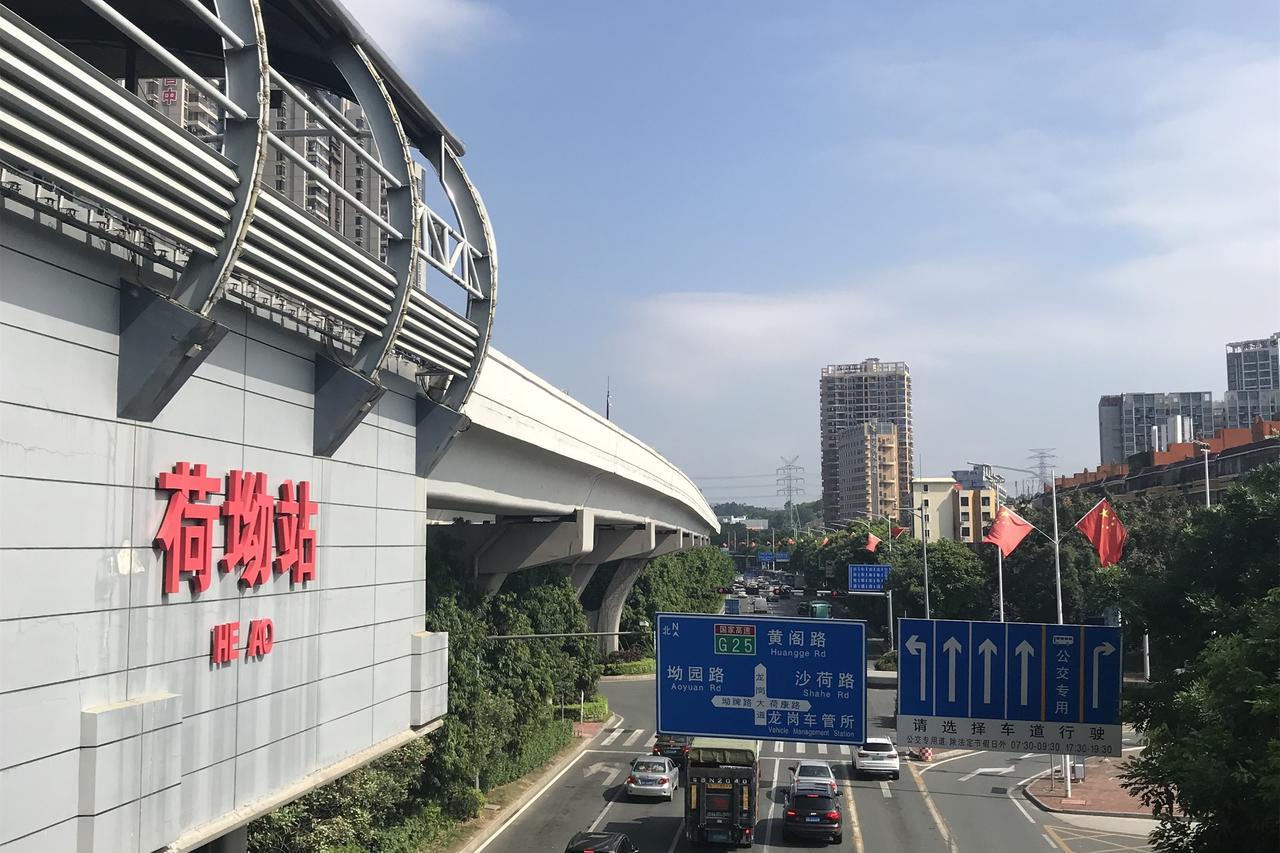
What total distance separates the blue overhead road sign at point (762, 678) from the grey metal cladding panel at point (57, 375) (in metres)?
11.0

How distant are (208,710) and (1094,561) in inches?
2235

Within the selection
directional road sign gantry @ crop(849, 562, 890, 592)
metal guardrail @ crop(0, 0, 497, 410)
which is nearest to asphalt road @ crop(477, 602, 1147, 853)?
metal guardrail @ crop(0, 0, 497, 410)

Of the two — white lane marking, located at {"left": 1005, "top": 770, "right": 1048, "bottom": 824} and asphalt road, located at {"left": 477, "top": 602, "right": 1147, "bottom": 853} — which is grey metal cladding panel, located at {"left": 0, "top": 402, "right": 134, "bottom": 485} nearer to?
asphalt road, located at {"left": 477, "top": 602, "right": 1147, "bottom": 853}

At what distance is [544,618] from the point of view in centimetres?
3678

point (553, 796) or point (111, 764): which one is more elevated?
point (111, 764)

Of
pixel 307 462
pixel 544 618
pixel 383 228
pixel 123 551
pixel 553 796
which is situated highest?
pixel 383 228

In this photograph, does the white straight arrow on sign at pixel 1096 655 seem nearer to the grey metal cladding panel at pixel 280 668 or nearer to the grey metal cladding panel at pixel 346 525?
the grey metal cladding panel at pixel 346 525

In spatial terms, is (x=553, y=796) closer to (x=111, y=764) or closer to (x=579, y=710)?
(x=579, y=710)

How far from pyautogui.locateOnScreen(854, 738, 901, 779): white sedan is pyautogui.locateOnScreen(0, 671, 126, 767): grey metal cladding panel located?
2851cm

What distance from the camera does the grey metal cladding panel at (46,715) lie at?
1001cm

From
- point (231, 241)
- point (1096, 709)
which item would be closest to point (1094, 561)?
point (1096, 709)

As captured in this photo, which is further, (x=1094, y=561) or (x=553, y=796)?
(x=1094, y=561)

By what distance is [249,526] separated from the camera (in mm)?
14078

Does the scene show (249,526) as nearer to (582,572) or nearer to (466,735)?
(466,735)
